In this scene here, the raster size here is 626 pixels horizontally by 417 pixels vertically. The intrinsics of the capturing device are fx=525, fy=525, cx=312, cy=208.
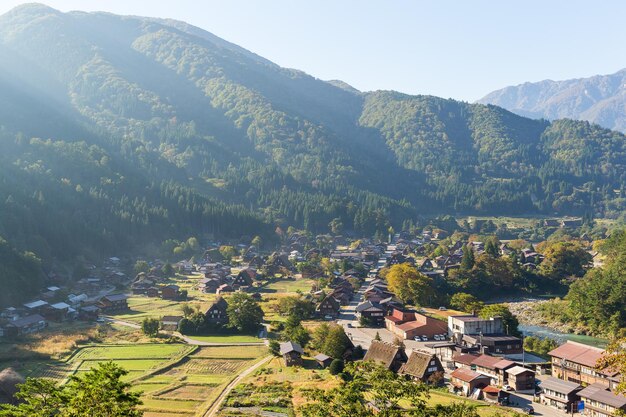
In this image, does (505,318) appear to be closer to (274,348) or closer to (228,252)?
(274,348)

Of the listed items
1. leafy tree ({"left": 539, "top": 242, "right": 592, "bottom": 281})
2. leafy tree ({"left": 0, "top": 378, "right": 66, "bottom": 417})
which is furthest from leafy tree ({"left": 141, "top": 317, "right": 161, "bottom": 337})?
leafy tree ({"left": 539, "top": 242, "right": 592, "bottom": 281})

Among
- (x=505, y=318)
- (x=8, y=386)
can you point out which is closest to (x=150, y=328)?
(x=8, y=386)

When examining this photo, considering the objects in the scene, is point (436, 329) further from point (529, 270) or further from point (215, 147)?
point (215, 147)

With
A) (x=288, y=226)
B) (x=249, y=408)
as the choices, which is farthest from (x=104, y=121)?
(x=249, y=408)

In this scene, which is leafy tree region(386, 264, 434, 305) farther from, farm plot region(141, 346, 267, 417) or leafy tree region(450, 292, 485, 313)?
farm plot region(141, 346, 267, 417)

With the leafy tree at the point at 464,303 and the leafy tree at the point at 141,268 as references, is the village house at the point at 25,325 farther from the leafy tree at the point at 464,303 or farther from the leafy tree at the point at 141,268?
the leafy tree at the point at 464,303

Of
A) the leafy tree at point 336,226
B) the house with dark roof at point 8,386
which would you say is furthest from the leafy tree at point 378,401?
the leafy tree at point 336,226
